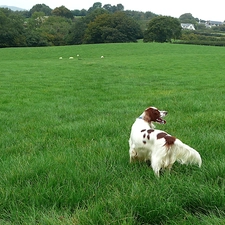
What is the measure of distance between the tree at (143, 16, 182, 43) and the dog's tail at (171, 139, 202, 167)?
276 ft

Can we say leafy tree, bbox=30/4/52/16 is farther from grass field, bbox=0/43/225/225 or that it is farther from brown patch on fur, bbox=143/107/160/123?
brown patch on fur, bbox=143/107/160/123

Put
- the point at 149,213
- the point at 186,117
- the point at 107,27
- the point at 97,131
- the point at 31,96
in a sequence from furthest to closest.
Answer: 1. the point at 107,27
2. the point at 31,96
3. the point at 186,117
4. the point at 97,131
5. the point at 149,213

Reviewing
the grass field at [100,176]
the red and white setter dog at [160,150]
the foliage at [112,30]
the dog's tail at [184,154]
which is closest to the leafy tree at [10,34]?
the foliage at [112,30]

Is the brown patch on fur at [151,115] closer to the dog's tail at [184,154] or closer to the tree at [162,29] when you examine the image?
the dog's tail at [184,154]

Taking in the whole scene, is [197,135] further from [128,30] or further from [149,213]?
[128,30]

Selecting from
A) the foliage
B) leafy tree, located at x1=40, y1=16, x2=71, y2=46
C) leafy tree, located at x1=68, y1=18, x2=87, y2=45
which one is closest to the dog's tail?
the foliage

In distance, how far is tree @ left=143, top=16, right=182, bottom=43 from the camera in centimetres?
8369

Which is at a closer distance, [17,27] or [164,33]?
[17,27]

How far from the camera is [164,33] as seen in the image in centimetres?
Result: 8431

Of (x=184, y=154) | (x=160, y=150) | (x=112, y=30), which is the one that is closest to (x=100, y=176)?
(x=160, y=150)

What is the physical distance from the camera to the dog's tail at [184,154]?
3.27 meters

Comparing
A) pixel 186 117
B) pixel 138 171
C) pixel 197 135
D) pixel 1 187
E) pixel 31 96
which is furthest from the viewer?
pixel 31 96

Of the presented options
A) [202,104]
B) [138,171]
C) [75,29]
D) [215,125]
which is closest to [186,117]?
[215,125]

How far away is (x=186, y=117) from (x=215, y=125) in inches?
40.7
